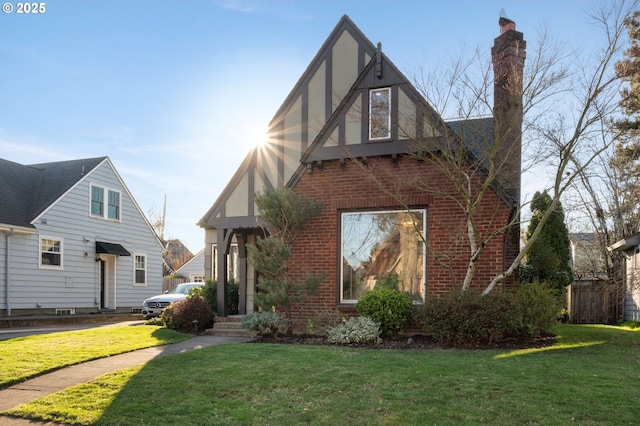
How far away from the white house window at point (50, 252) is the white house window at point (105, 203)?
2.22 metres

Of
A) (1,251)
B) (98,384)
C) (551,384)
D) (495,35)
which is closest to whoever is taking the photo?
(551,384)

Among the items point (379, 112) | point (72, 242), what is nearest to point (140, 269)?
point (72, 242)

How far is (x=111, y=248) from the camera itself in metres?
21.4

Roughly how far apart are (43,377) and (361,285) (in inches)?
251

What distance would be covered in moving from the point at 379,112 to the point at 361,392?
23.1 ft

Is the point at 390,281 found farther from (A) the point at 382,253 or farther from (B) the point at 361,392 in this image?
(B) the point at 361,392

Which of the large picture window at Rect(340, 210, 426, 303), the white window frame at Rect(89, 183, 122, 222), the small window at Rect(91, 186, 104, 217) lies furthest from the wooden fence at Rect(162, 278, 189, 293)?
the large picture window at Rect(340, 210, 426, 303)

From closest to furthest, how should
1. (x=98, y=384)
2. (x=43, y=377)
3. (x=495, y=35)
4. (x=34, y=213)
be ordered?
(x=98, y=384)
(x=43, y=377)
(x=495, y=35)
(x=34, y=213)

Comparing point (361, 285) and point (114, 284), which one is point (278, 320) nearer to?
point (361, 285)

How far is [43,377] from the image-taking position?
21.9 feet

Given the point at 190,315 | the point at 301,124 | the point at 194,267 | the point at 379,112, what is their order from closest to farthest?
1. the point at 379,112
2. the point at 190,315
3. the point at 301,124
4. the point at 194,267

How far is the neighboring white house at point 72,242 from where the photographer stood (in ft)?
57.9

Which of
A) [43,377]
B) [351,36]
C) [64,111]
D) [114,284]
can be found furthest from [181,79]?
[114,284]

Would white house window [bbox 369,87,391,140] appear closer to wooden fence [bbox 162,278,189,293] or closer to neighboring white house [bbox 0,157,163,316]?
neighboring white house [bbox 0,157,163,316]
